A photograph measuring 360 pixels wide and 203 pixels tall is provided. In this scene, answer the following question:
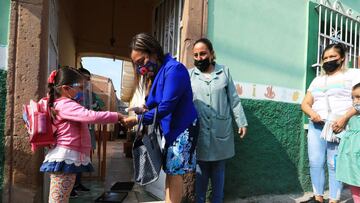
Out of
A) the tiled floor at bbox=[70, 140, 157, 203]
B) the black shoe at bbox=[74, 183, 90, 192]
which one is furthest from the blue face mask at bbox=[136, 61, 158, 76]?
the black shoe at bbox=[74, 183, 90, 192]

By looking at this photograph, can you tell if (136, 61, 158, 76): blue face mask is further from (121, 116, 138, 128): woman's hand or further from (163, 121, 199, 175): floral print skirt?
(163, 121, 199, 175): floral print skirt

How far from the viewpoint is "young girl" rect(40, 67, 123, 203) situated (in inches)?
85.7

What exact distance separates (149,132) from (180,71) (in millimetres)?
478

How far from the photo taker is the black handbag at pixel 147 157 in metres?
2.13

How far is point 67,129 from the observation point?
2250 millimetres

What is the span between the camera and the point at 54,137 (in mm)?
2223

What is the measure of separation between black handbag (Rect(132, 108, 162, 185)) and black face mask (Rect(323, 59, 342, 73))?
2038 mm

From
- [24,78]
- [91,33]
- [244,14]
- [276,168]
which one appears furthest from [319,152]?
[91,33]

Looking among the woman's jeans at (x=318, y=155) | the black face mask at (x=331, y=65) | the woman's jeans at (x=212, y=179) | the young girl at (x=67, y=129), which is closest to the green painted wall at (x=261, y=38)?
the black face mask at (x=331, y=65)

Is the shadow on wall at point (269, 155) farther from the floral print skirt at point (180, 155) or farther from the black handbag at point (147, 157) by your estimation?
the black handbag at point (147, 157)

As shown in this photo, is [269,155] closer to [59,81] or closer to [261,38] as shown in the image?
[261,38]

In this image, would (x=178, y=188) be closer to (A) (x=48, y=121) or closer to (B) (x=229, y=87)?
(A) (x=48, y=121)

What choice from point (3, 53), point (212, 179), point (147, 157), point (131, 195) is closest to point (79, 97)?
point (147, 157)

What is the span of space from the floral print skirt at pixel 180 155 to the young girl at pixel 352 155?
1.46 metres
